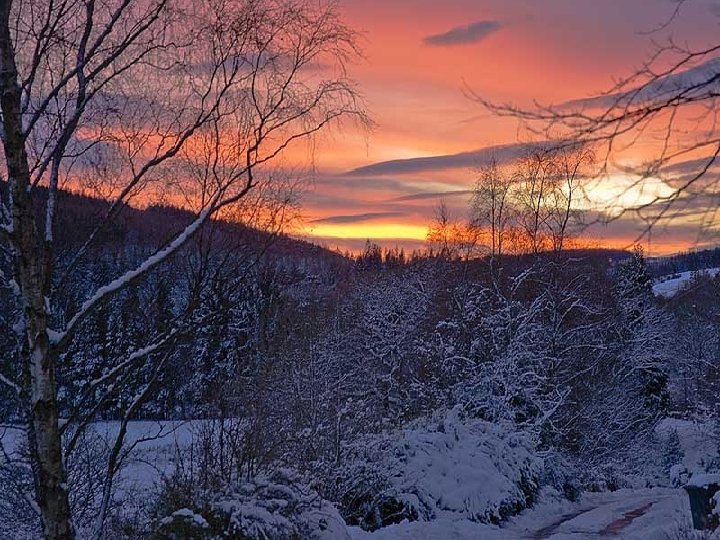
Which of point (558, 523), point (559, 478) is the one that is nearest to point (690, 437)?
point (559, 478)

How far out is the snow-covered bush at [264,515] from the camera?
7000 mm

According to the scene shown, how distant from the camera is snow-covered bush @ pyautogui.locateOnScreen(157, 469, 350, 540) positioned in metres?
7.00

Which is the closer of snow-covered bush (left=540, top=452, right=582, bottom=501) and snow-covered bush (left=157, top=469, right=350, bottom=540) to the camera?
snow-covered bush (left=157, top=469, right=350, bottom=540)

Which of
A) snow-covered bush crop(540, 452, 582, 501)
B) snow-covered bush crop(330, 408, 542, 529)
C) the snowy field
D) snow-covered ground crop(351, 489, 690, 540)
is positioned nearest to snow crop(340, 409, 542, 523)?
snow-covered bush crop(330, 408, 542, 529)

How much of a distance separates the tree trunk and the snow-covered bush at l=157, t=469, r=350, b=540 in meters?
3.50

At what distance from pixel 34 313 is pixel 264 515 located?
15.0ft

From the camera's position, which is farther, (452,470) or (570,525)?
(452,470)

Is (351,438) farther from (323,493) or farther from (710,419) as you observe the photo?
(710,419)

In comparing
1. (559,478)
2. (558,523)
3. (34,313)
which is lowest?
(559,478)

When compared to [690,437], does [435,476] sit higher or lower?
higher

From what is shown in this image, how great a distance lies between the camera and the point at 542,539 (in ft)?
38.7

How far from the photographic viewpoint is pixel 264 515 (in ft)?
24.4

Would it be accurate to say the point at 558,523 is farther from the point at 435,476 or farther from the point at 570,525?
the point at 435,476

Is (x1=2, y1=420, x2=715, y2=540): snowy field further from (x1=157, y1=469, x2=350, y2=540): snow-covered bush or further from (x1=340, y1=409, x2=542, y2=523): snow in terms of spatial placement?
(x1=157, y1=469, x2=350, y2=540): snow-covered bush
